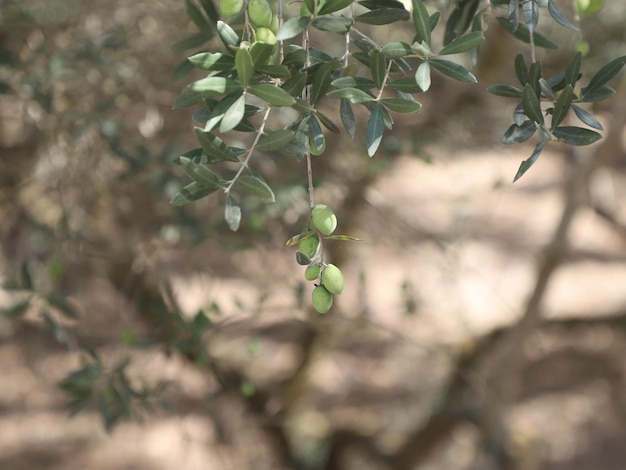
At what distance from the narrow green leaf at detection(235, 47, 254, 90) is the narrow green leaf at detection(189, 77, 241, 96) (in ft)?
0.05

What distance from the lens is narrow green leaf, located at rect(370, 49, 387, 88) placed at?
787mm

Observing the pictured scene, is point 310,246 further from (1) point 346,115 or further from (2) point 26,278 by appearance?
(2) point 26,278

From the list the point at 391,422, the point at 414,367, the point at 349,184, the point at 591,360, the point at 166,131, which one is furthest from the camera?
the point at 591,360

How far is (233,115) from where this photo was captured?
0.72m

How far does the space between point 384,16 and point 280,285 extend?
1683mm

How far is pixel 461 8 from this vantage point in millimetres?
990

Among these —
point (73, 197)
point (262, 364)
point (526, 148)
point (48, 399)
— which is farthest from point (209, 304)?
point (526, 148)

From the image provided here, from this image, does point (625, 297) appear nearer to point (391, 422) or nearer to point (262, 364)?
point (391, 422)

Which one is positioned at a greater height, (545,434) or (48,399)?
(48,399)

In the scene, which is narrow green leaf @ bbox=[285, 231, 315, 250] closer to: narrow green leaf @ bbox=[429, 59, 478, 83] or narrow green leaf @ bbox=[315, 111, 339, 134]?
narrow green leaf @ bbox=[315, 111, 339, 134]

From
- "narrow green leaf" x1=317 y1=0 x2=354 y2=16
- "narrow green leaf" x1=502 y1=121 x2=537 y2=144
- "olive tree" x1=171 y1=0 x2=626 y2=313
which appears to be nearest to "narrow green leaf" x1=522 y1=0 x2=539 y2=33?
"olive tree" x1=171 y1=0 x2=626 y2=313

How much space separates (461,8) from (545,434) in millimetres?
3049

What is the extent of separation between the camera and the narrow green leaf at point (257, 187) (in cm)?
79

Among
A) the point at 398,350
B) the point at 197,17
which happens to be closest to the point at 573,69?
the point at 197,17
